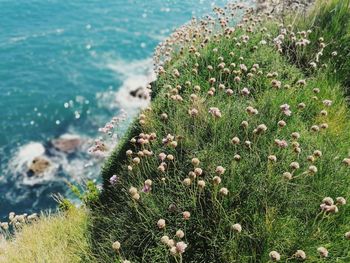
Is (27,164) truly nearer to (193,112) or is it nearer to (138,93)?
(138,93)

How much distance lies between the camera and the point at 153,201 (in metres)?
4.59

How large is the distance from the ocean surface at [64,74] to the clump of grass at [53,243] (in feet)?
24.1

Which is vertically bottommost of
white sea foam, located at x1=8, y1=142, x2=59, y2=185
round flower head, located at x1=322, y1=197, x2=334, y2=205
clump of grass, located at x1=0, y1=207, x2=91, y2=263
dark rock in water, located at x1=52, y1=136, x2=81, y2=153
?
white sea foam, located at x1=8, y1=142, x2=59, y2=185

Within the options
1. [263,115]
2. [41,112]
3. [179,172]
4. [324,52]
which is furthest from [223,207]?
[41,112]

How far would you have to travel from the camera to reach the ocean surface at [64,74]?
16234mm

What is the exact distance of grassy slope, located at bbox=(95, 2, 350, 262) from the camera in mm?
4031

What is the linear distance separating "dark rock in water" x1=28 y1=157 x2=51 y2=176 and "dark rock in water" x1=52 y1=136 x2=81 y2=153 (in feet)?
3.29

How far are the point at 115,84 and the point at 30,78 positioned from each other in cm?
440

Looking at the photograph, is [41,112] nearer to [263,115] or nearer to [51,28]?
[51,28]

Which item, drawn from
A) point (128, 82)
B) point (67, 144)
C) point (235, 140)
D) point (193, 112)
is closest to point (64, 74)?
point (128, 82)

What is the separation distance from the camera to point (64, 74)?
72.7 ft

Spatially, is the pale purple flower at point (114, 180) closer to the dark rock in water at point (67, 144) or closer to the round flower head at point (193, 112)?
the round flower head at point (193, 112)

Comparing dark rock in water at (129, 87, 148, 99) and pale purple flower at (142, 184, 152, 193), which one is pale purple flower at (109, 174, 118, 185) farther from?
dark rock in water at (129, 87, 148, 99)

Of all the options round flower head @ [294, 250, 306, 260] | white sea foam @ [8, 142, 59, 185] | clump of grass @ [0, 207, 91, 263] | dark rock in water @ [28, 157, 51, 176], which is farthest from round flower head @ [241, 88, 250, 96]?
dark rock in water @ [28, 157, 51, 176]
